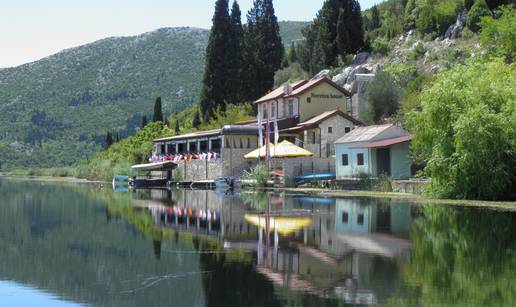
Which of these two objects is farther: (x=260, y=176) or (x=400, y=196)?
(x=260, y=176)

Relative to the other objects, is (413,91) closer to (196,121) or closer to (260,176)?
(260,176)

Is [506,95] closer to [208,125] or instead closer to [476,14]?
[476,14]

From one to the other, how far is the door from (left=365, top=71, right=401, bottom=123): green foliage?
47.7ft

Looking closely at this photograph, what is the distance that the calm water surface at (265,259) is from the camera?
13.6 meters

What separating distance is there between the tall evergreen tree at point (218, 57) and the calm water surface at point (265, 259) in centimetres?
5950

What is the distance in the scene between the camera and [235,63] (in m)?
90.5

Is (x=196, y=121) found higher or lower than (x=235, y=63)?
lower

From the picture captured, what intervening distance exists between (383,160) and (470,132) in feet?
57.1

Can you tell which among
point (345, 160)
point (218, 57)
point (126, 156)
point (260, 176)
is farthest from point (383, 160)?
point (126, 156)

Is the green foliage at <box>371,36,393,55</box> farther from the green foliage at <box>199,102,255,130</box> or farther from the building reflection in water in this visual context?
the building reflection in water

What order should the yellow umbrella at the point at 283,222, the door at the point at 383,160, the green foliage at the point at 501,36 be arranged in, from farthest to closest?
the green foliage at the point at 501,36 < the door at the point at 383,160 < the yellow umbrella at the point at 283,222

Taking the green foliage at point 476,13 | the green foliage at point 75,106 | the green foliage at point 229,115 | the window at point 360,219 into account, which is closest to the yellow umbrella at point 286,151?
the green foliage at point 229,115

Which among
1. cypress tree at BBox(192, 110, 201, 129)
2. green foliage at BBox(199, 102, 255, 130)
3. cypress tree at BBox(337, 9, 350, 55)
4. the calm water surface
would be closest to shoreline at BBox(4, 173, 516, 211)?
the calm water surface

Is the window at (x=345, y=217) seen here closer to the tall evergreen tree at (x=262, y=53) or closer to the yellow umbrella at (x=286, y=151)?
the yellow umbrella at (x=286, y=151)
